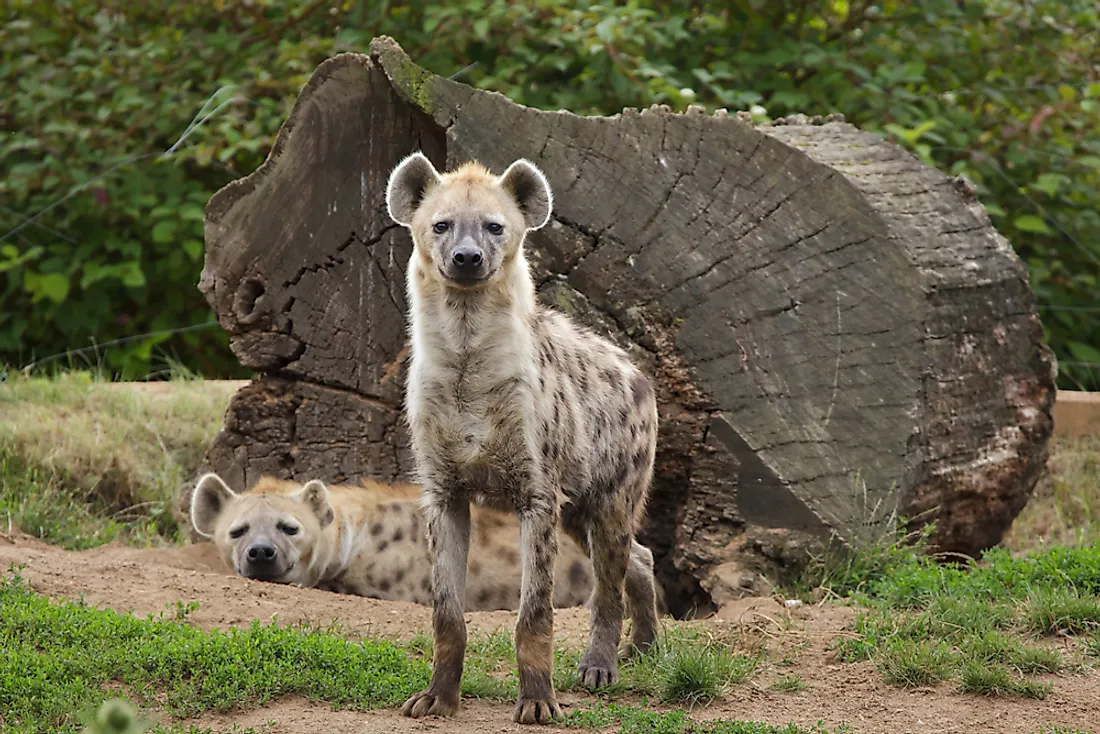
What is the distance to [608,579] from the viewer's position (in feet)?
13.5

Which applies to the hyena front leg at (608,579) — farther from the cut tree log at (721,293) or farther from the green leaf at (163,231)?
the green leaf at (163,231)

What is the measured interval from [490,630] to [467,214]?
1.55m

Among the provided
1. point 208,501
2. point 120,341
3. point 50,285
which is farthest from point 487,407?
point 50,285

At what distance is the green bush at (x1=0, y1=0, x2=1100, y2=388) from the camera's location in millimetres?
7730

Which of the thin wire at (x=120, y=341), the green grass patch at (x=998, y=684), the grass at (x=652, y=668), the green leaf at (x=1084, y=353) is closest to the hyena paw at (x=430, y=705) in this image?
the grass at (x=652, y=668)

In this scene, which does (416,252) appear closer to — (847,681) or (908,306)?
(847,681)

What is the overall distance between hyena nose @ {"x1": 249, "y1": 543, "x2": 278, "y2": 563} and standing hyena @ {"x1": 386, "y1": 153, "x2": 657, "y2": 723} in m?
1.57

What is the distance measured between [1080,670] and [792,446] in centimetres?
139

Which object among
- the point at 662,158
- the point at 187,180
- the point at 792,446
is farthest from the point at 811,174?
the point at 187,180

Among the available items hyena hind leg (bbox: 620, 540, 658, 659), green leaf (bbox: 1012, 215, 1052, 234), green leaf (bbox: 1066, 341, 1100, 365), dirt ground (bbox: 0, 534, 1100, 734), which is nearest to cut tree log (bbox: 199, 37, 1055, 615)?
dirt ground (bbox: 0, 534, 1100, 734)

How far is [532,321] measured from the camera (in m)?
3.96

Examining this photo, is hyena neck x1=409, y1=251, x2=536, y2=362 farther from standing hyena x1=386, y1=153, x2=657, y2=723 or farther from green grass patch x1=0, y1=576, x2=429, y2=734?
green grass patch x1=0, y1=576, x2=429, y2=734

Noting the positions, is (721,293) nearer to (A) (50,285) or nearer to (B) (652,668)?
(B) (652,668)

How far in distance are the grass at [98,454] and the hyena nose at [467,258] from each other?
2903 mm
